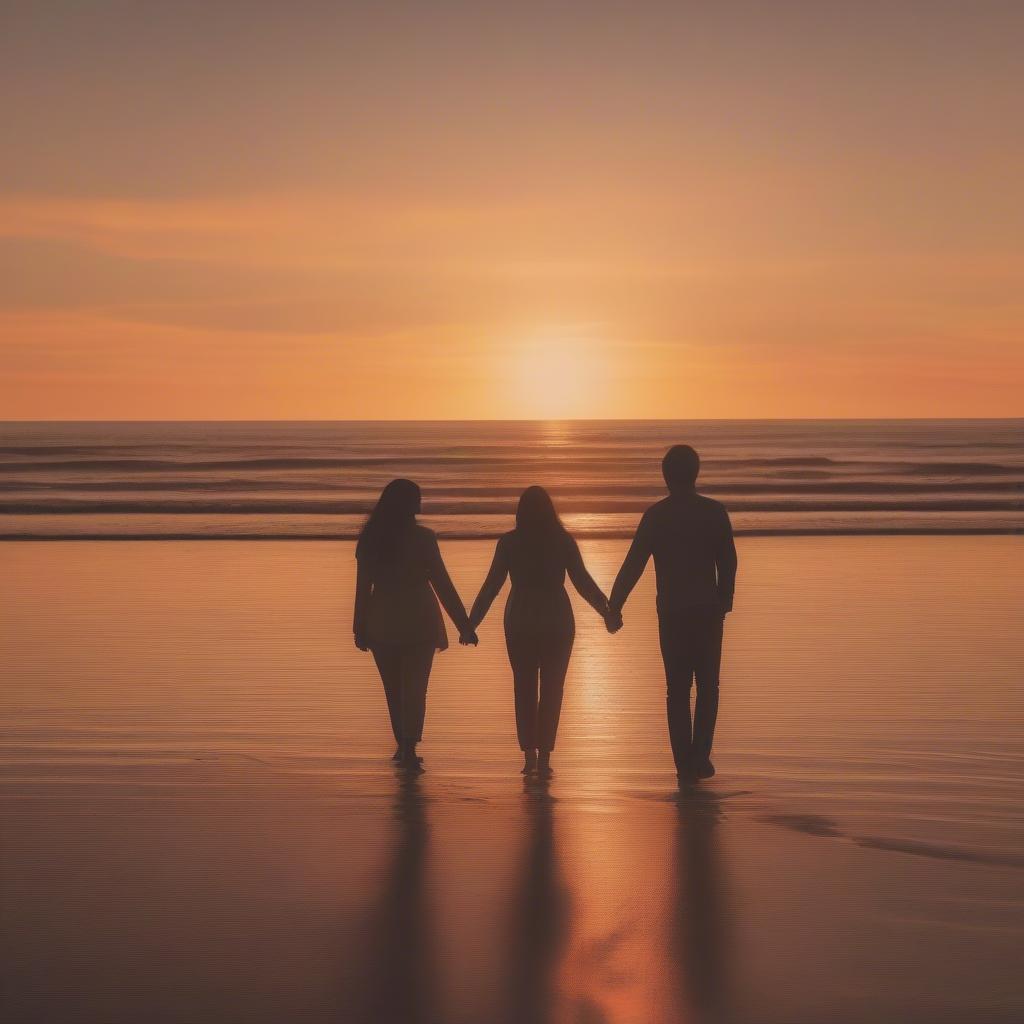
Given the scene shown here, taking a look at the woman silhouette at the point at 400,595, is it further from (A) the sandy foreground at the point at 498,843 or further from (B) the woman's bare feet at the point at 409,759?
(A) the sandy foreground at the point at 498,843

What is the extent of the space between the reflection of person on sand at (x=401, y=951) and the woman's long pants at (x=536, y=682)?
1.65 m

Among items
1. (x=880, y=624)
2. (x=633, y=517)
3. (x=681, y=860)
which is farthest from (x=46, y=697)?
(x=633, y=517)

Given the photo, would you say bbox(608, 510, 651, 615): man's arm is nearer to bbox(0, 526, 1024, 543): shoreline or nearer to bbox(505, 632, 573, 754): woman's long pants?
bbox(505, 632, 573, 754): woman's long pants

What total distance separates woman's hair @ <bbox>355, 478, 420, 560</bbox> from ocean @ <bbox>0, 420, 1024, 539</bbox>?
1701 centimetres

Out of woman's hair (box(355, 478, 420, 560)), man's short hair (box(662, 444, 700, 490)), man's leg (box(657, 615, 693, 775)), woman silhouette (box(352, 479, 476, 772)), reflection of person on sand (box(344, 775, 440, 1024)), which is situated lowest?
reflection of person on sand (box(344, 775, 440, 1024))

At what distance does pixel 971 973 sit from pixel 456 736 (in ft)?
14.8

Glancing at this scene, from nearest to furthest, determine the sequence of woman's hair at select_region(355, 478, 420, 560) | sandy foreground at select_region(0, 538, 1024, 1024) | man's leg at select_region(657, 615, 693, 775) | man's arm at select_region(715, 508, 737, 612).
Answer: sandy foreground at select_region(0, 538, 1024, 1024) < man's leg at select_region(657, 615, 693, 775) < man's arm at select_region(715, 508, 737, 612) < woman's hair at select_region(355, 478, 420, 560)

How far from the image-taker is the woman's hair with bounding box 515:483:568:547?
314 inches

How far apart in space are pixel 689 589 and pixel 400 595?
172 centimetres

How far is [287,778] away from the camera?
730 centimetres

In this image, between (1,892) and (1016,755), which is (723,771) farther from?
(1,892)

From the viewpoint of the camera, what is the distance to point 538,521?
26.2 ft

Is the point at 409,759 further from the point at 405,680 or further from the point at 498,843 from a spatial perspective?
the point at 498,843

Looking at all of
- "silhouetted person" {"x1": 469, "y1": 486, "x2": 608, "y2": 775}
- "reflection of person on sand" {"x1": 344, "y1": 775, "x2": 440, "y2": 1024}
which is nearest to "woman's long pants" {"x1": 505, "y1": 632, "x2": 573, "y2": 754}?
"silhouetted person" {"x1": 469, "y1": 486, "x2": 608, "y2": 775}
